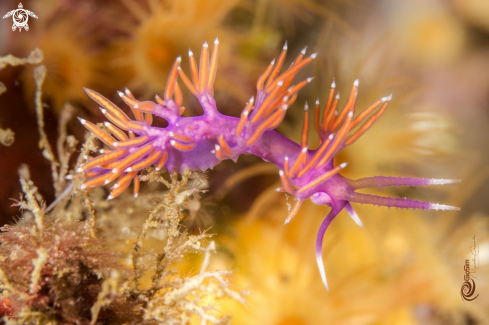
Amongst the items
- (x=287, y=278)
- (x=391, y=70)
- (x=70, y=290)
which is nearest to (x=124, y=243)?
(x=70, y=290)

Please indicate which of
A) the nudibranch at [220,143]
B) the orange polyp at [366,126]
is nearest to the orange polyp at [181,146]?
the nudibranch at [220,143]

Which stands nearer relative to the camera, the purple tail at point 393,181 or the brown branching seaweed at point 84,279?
the brown branching seaweed at point 84,279

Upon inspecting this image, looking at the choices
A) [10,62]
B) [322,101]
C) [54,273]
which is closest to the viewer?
[54,273]

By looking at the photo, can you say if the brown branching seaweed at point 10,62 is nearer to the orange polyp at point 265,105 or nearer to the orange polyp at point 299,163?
the orange polyp at point 265,105

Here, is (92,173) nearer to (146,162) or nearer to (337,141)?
(146,162)

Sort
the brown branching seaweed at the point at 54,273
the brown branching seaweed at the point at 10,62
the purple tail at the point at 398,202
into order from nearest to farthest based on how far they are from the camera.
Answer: the brown branching seaweed at the point at 54,273 → the purple tail at the point at 398,202 → the brown branching seaweed at the point at 10,62

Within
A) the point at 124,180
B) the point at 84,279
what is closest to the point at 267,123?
the point at 124,180
